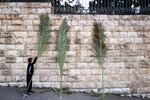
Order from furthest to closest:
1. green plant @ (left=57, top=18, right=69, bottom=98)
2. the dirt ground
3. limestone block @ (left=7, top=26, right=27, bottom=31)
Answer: limestone block @ (left=7, top=26, right=27, bottom=31) < green plant @ (left=57, top=18, right=69, bottom=98) < the dirt ground

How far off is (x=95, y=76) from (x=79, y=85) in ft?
2.32

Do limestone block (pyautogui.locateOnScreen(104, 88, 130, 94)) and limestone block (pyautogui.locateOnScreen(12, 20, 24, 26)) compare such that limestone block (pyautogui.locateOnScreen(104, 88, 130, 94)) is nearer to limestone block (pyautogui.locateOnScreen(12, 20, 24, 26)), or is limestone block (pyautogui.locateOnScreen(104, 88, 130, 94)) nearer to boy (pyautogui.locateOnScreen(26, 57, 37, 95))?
boy (pyautogui.locateOnScreen(26, 57, 37, 95))

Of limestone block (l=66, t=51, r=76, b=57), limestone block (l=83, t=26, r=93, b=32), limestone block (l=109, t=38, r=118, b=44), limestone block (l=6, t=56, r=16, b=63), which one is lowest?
limestone block (l=6, t=56, r=16, b=63)

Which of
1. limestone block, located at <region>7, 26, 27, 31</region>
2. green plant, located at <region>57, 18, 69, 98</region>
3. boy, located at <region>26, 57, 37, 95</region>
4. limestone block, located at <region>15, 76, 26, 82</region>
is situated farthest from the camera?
limestone block, located at <region>7, 26, 27, 31</region>

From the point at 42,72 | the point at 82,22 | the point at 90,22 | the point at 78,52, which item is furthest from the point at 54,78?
the point at 90,22

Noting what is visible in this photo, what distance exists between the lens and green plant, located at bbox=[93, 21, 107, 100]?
13805mm

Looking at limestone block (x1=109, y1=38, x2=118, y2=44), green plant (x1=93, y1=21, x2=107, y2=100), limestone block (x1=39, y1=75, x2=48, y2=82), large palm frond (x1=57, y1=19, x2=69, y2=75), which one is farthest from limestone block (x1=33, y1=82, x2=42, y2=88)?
limestone block (x1=109, y1=38, x2=118, y2=44)

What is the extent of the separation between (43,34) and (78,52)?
1514 millimetres

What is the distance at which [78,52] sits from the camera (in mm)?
13969

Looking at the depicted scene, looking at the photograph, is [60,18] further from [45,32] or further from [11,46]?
[11,46]

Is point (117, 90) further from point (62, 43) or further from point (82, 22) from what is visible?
point (82, 22)

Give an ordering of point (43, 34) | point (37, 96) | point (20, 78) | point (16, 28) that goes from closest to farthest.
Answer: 1. point (37, 96)
2. point (43, 34)
3. point (20, 78)
4. point (16, 28)

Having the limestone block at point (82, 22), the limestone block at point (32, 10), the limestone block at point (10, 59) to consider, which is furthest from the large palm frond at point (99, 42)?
the limestone block at point (10, 59)

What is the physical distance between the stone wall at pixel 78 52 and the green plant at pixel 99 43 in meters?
0.18
